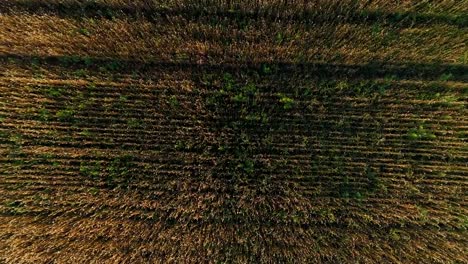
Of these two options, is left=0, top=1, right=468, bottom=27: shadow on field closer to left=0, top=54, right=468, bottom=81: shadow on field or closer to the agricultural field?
the agricultural field

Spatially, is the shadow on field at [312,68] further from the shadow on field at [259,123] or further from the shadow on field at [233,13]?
the shadow on field at [233,13]

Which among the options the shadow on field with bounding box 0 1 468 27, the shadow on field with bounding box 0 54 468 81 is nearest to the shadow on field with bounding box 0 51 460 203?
the shadow on field with bounding box 0 54 468 81

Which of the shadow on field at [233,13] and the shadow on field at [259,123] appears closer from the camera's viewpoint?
the shadow on field at [233,13]

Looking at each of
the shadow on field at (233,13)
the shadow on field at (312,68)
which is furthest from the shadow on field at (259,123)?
the shadow on field at (233,13)

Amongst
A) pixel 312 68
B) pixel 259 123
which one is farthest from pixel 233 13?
pixel 259 123

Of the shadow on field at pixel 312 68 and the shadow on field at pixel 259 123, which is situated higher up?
the shadow on field at pixel 312 68

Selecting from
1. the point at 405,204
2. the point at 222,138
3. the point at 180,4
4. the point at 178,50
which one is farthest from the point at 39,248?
the point at 405,204

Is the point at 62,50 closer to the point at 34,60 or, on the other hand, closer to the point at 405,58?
the point at 34,60
